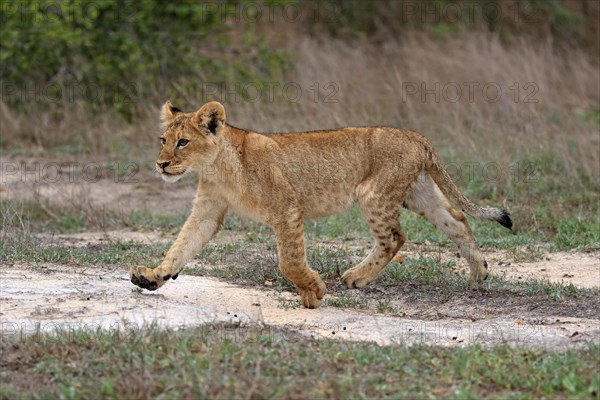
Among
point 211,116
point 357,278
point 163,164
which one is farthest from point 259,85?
point 163,164

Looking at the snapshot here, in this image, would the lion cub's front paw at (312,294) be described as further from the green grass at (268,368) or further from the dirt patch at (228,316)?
the green grass at (268,368)

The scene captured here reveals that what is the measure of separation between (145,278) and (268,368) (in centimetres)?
158

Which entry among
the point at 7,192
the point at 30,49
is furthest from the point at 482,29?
the point at 7,192

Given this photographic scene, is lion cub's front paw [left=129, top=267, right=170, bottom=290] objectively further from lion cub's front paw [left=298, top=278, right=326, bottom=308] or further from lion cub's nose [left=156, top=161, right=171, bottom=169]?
lion cub's front paw [left=298, top=278, right=326, bottom=308]

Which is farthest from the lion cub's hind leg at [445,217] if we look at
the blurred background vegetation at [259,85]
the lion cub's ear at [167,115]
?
the blurred background vegetation at [259,85]

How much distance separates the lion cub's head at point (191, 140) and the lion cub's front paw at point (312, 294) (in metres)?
0.93

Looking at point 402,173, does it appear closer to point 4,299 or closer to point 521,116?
point 4,299

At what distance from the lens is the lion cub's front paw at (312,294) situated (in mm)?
6277

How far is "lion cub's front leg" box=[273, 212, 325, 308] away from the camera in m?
6.27

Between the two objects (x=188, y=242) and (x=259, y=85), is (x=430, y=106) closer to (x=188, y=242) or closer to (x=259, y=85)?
(x=259, y=85)

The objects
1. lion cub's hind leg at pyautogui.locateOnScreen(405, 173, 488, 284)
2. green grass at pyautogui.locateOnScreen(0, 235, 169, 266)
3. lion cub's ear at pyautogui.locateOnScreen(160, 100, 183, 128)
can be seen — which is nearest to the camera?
lion cub's ear at pyautogui.locateOnScreen(160, 100, 183, 128)

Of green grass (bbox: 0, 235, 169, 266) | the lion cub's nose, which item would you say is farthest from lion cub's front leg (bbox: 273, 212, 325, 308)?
green grass (bbox: 0, 235, 169, 266)

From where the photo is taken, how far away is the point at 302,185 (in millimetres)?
6699

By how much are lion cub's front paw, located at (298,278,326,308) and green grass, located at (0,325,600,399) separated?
1.05 metres
